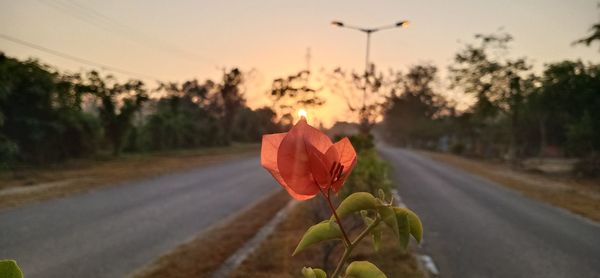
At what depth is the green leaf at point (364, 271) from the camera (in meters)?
0.91

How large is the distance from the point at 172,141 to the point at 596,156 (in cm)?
2649

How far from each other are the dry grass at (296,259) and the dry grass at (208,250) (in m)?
0.54

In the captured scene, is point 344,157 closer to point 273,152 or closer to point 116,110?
point 273,152

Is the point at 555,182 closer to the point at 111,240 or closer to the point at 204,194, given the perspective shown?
the point at 204,194

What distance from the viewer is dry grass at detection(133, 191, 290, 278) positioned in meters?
6.95

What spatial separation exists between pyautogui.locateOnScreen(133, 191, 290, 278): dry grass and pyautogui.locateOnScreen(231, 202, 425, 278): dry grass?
0.54 m

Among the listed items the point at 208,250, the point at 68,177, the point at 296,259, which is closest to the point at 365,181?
the point at 296,259

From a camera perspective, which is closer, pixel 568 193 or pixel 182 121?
pixel 568 193

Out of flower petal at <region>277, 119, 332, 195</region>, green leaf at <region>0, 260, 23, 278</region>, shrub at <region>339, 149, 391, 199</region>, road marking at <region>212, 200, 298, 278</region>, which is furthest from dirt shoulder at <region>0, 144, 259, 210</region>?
flower petal at <region>277, 119, 332, 195</region>

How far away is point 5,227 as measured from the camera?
955cm

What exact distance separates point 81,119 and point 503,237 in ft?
64.3

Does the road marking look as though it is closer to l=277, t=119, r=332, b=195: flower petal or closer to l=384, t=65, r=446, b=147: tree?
l=277, t=119, r=332, b=195: flower petal

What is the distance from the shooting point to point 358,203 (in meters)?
0.93

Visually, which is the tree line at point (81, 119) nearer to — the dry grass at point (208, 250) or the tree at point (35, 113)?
the tree at point (35, 113)
